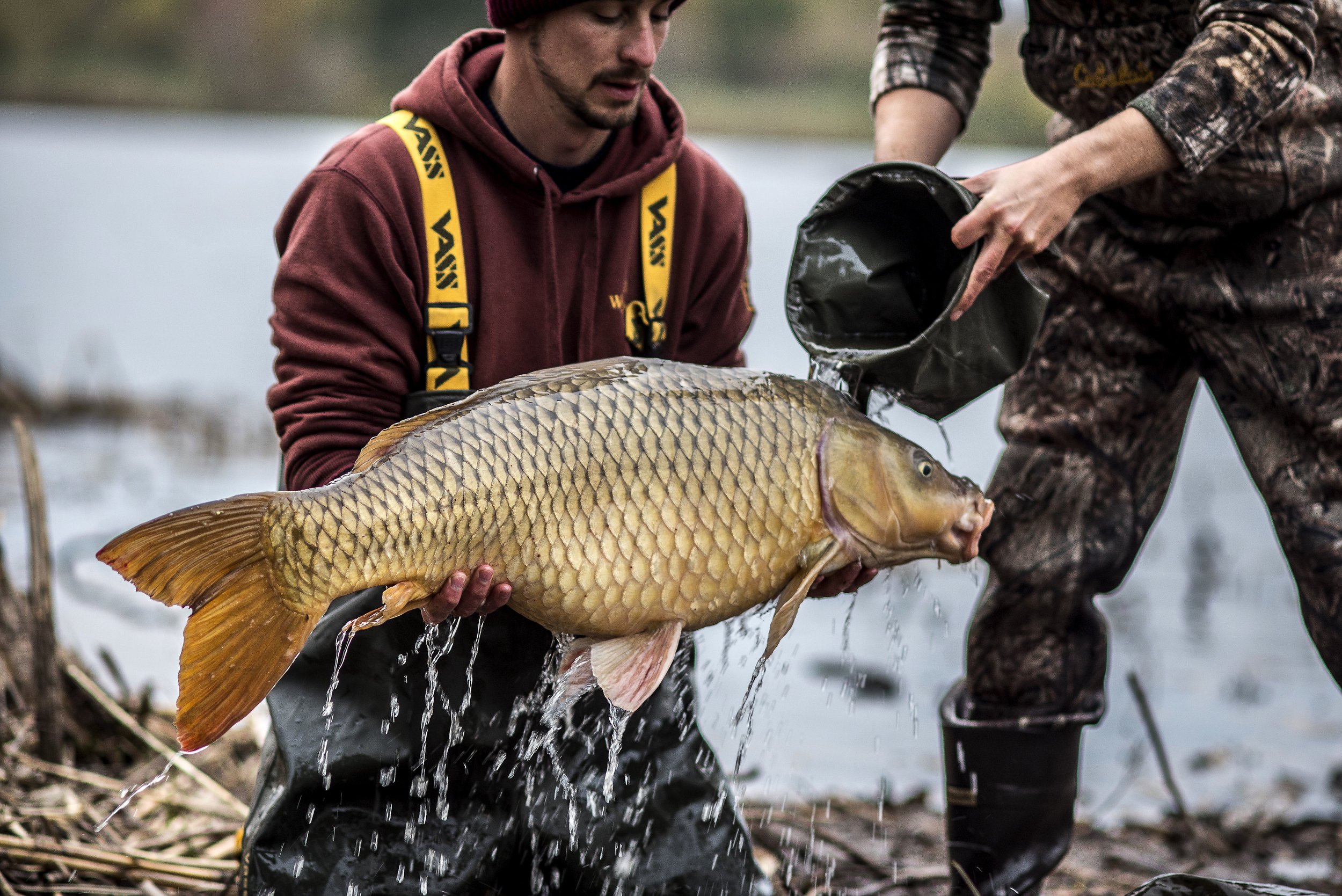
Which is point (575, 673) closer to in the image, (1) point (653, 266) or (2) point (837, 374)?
(2) point (837, 374)

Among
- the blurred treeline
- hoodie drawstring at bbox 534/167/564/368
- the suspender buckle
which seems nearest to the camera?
the suspender buckle

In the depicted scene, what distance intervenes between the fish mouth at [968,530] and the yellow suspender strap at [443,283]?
88 cm

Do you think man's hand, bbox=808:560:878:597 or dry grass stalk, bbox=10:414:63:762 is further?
dry grass stalk, bbox=10:414:63:762

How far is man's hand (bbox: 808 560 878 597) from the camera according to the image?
2.31m

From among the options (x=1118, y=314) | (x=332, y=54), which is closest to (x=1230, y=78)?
(x=1118, y=314)

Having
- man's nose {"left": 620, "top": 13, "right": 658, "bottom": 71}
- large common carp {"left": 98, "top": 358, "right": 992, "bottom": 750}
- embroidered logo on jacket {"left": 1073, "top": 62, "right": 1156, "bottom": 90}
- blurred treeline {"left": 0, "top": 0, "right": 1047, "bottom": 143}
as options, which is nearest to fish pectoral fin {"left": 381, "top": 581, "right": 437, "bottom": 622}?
large common carp {"left": 98, "top": 358, "right": 992, "bottom": 750}

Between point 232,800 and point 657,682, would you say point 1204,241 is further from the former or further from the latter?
point 232,800

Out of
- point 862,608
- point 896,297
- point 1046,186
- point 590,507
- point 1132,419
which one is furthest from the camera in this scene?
point 862,608

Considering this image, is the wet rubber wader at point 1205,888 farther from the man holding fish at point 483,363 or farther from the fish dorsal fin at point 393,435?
the fish dorsal fin at point 393,435

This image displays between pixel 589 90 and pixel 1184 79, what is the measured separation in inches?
40.0

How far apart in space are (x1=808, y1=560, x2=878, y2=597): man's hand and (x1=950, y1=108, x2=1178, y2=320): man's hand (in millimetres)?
440

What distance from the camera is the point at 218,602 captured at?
201 cm

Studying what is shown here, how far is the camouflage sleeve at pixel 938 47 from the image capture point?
2.84m

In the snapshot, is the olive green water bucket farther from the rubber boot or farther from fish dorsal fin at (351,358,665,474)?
the rubber boot
